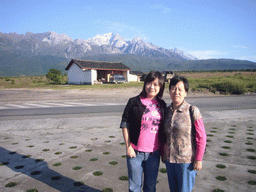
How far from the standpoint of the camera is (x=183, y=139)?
80.0 inches

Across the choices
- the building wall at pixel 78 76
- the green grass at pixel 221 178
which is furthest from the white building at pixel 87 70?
the green grass at pixel 221 178

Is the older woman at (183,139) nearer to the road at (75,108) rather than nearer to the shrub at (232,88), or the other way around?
the road at (75,108)

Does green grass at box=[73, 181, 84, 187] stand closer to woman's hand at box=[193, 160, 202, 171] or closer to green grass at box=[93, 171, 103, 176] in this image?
green grass at box=[93, 171, 103, 176]

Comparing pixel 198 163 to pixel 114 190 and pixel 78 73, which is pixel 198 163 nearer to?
pixel 114 190

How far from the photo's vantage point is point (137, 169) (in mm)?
2209

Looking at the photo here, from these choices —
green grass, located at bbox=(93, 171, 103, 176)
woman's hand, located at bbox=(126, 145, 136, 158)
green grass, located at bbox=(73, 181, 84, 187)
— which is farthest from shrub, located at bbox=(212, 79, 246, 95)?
woman's hand, located at bbox=(126, 145, 136, 158)

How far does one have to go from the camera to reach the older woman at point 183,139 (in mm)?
1978

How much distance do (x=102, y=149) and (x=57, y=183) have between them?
1.69 metres

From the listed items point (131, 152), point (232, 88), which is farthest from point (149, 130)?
point (232, 88)

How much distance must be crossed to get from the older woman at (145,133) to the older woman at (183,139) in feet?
0.56

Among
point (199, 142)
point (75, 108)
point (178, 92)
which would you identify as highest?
point (178, 92)

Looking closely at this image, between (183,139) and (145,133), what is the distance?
427mm

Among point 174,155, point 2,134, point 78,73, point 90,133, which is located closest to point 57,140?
point 90,133

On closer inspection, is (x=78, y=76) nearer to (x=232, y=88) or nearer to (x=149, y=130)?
(x=232, y=88)
